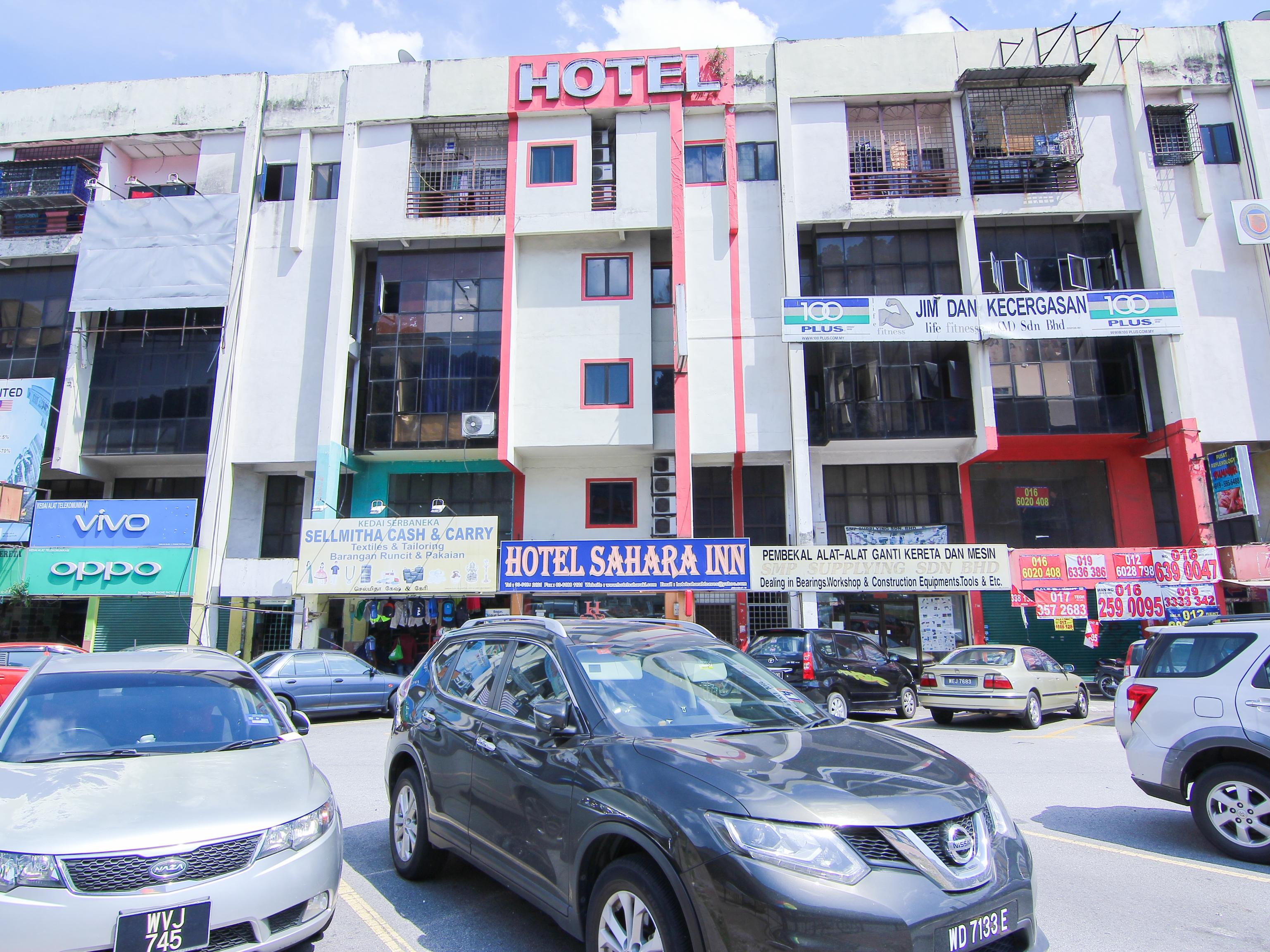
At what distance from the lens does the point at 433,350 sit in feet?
78.3

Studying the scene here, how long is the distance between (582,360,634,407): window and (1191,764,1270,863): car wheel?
1837 centimetres

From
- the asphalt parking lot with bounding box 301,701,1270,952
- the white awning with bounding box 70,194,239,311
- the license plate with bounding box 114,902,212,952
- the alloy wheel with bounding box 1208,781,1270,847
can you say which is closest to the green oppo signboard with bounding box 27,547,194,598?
the white awning with bounding box 70,194,239,311

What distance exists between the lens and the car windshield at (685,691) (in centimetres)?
394

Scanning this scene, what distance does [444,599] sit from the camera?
2220 centimetres

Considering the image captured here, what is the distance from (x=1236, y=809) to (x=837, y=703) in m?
8.72

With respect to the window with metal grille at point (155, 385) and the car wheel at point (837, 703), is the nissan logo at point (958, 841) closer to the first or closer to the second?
the car wheel at point (837, 703)

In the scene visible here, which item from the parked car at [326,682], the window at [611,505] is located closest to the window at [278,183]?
the window at [611,505]

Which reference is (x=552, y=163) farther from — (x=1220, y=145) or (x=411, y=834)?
(x=411, y=834)

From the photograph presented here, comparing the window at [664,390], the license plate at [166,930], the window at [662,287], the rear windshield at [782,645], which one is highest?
the window at [662,287]

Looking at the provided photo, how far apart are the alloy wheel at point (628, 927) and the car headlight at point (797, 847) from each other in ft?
1.74

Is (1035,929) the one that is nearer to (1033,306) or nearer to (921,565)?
(921,565)

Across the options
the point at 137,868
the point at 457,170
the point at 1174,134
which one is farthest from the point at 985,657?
the point at 457,170

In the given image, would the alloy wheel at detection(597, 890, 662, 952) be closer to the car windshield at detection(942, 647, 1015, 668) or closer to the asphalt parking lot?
the asphalt parking lot

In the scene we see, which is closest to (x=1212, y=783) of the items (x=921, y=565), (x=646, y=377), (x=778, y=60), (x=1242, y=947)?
(x=1242, y=947)
